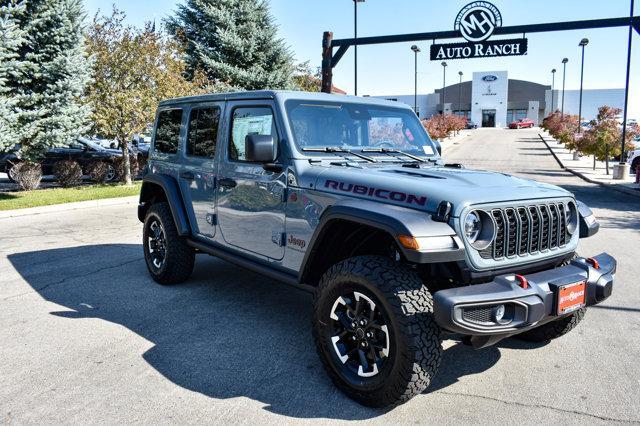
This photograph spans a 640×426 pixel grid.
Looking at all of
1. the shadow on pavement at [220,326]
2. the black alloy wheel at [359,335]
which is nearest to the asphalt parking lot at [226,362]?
the shadow on pavement at [220,326]

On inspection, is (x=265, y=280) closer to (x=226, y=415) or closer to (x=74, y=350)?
(x=74, y=350)

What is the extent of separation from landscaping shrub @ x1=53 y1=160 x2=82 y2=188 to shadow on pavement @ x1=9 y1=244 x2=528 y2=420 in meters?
9.47

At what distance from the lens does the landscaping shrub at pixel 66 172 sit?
15.7m

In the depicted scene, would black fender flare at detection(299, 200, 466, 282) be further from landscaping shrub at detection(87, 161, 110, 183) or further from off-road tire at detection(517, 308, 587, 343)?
landscaping shrub at detection(87, 161, 110, 183)

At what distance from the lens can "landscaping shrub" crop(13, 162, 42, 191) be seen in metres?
14.4

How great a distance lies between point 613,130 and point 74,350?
70.5 ft

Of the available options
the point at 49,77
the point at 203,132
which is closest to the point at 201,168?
the point at 203,132

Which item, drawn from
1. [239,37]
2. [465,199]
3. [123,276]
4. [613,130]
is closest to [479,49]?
[613,130]

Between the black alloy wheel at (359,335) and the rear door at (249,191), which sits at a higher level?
the rear door at (249,191)

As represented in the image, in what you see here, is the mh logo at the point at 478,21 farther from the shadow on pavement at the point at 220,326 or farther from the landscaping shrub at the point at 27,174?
the landscaping shrub at the point at 27,174

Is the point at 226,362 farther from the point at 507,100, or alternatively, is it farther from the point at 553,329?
the point at 507,100

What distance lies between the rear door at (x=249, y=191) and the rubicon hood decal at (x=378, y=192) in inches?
21.5

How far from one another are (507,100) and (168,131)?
93113 mm

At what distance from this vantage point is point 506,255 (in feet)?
10.5
